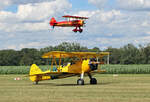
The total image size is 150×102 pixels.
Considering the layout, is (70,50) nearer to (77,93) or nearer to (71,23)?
(71,23)

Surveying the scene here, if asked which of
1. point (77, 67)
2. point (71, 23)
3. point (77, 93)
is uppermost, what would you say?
point (71, 23)

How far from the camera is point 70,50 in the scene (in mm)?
119812

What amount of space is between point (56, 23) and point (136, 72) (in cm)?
2073

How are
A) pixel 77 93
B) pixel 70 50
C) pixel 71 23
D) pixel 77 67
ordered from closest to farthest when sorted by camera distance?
1. pixel 77 93
2. pixel 77 67
3. pixel 71 23
4. pixel 70 50

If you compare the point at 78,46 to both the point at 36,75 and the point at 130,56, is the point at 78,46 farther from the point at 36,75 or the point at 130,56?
the point at 36,75

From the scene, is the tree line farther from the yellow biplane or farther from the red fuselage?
the yellow biplane

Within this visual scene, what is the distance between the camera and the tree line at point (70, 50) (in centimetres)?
11981

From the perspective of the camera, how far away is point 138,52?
415 ft

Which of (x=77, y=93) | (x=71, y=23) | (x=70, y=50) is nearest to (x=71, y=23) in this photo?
(x=71, y=23)

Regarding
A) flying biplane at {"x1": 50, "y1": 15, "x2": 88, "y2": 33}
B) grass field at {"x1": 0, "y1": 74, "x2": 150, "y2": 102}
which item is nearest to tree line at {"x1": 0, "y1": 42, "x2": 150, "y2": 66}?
flying biplane at {"x1": 50, "y1": 15, "x2": 88, "y2": 33}

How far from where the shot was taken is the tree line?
119812 mm

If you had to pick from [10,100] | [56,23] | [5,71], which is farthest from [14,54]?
[10,100]

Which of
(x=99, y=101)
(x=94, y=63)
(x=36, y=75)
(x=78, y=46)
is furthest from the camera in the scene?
(x=78, y=46)

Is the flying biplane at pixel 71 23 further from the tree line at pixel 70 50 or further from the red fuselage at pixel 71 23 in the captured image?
the tree line at pixel 70 50
